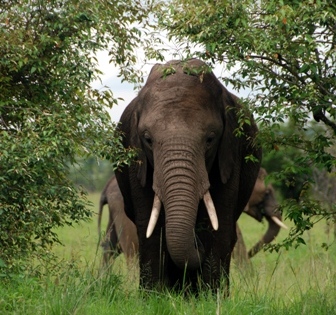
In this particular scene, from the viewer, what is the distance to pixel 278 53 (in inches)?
313

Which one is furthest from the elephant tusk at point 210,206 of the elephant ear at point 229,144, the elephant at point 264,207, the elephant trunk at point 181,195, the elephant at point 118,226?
the elephant at point 264,207

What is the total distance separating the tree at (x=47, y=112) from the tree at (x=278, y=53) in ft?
4.82

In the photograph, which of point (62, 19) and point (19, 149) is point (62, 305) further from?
point (62, 19)

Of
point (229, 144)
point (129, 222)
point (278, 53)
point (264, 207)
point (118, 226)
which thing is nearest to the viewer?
point (278, 53)

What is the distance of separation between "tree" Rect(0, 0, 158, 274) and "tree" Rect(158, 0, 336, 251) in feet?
4.82

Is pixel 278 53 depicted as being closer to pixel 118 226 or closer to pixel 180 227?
pixel 180 227

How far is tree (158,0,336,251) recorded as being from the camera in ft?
25.1

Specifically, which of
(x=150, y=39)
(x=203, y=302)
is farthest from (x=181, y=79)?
(x=203, y=302)

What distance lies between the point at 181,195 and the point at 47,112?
152cm

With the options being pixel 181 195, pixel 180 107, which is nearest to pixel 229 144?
pixel 180 107

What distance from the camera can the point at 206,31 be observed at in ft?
25.6

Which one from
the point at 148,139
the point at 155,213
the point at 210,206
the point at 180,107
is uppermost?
the point at 180,107

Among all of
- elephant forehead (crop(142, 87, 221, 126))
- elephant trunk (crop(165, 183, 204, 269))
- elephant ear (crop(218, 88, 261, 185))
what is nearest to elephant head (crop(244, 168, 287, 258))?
elephant ear (crop(218, 88, 261, 185))

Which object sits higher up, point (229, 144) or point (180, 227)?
point (229, 144)
